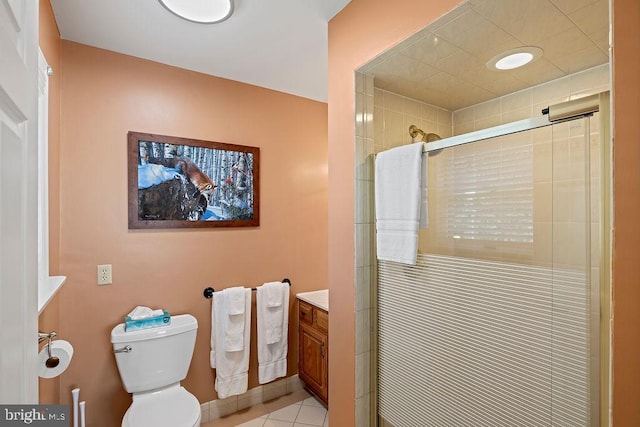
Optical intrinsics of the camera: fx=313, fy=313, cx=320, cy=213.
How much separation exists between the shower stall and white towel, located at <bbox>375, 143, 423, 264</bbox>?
0.07 meters

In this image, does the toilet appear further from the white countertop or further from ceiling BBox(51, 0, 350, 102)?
ceiling BBox(51, 0, 350, 102)

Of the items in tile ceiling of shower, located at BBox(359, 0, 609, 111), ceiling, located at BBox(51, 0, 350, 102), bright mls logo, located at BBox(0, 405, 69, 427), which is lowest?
bright mls logo, located at BBox(0, 405, 69, 427)

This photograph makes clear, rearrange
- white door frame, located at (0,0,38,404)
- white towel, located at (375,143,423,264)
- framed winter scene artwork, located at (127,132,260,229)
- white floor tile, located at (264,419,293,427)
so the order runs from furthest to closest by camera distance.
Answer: white floor tile, located at (264,419,293,427), framed winter scene artwork, located at (127,132,260,229), white towel, located at (375,143,423,264), white door frame, located at (0,0,38,404)

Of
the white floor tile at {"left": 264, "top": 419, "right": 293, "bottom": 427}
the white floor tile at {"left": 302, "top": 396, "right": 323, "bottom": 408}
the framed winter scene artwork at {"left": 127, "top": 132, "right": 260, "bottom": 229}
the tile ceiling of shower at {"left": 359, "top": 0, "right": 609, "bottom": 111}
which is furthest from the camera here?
the white floor tile at {"left": 302, "top": 396, "right": 323, "bottom": 408}

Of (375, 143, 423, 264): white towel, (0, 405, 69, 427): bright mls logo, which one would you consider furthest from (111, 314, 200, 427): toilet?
(375, 143, 423, 264): white towel

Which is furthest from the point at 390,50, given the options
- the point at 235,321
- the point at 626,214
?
the point at 235,321

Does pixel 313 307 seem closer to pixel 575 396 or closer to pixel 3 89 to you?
pixel 575 396

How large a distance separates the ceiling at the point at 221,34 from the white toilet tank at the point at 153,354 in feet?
5.62

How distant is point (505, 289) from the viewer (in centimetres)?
108

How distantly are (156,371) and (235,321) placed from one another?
0.56 metres

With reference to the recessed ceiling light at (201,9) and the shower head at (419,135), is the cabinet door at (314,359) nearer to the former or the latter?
the shower head at (419,135)

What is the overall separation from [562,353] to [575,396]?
12 centimetres

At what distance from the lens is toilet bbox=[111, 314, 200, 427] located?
168cm

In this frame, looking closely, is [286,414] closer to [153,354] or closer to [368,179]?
[153,354]
